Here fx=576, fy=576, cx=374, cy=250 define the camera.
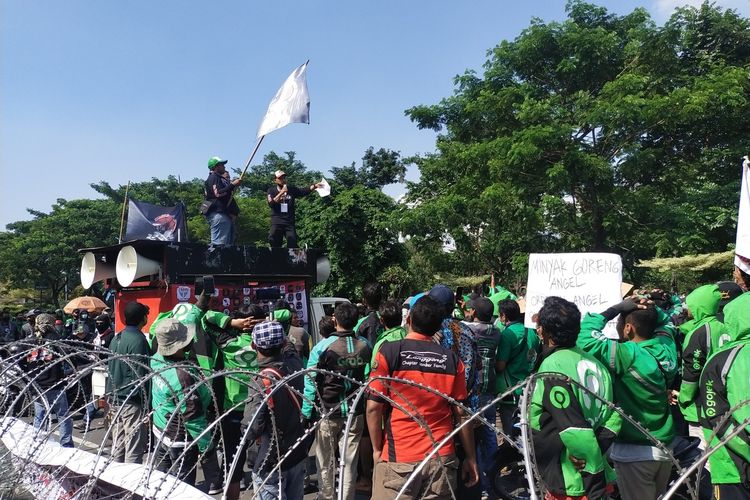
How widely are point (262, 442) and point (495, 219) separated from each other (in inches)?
630

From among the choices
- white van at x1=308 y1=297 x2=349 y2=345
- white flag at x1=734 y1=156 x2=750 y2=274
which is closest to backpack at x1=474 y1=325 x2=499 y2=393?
white flag at x1=734 y1=156 x2=750 y2=274

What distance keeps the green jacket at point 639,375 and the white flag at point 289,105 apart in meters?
6.65

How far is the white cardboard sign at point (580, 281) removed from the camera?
5793mm

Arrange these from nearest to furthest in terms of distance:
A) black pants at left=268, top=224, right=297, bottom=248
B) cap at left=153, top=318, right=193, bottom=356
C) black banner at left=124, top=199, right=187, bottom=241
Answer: cap at left=153, top=318, right=193, bottom=356 → black pants at left=268, top=224, right=297, bottom=248 → black banner at left=124, top=199, right=187, bottom=241

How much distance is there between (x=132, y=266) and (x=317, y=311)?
124 inches

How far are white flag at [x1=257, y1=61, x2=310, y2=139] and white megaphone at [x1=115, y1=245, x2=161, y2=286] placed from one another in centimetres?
299

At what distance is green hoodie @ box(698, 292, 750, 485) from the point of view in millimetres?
Answer: 2797

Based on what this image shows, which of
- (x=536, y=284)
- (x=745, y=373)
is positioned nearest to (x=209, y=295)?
(x=536, y=284)

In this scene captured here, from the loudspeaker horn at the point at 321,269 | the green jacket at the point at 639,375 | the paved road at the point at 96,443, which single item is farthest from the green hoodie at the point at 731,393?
the loudspeaker horn at the point at 321,269

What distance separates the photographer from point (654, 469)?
324 cm

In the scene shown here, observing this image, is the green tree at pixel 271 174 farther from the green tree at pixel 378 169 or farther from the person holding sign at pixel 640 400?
the person holding sign at pixel 640 400

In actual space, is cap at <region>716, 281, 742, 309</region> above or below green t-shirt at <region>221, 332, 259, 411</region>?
above

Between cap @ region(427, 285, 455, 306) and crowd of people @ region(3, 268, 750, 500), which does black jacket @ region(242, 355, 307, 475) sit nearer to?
crowd of people @ region(3, 268, 750, 500)

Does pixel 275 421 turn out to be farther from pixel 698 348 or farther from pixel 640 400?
pixel 698 348
